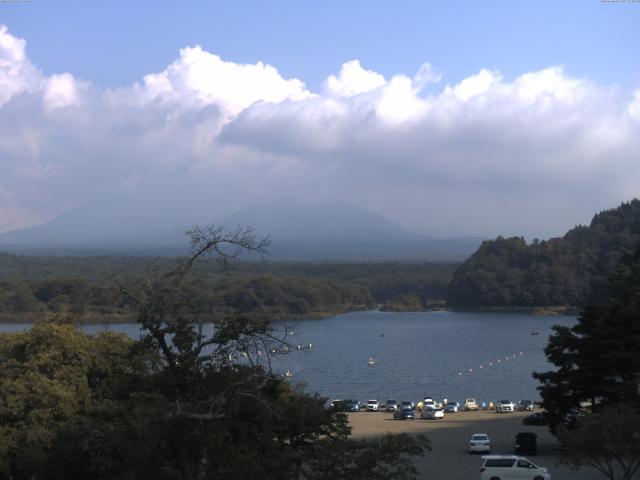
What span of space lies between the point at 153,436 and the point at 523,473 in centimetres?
815

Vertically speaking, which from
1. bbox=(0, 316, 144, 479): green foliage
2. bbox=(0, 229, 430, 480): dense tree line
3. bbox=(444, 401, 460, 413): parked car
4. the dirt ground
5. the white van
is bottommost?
bbox=(444, 401, 460, 413): parked car

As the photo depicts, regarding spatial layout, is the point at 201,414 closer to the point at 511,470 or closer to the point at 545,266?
the point at 511,470

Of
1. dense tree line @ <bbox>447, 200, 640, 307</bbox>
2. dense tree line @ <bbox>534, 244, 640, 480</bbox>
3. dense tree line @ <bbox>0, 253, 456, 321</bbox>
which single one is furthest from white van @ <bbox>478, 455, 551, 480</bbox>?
dense tree line @ <bbox>447, 200, 640, 307</bbox>

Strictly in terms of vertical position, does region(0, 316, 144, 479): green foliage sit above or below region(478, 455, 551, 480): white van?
above

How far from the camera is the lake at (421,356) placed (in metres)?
34.9

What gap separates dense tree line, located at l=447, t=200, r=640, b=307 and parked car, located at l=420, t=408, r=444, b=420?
54.7 m

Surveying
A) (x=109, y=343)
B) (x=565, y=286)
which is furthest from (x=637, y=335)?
(x=565, y=286)

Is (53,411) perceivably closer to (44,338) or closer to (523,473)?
(44,338)

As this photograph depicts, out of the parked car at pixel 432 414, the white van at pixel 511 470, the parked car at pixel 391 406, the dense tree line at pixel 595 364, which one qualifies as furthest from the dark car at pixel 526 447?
the parked car at pixel 391 406

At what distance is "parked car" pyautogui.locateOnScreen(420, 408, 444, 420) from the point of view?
25.2 metres

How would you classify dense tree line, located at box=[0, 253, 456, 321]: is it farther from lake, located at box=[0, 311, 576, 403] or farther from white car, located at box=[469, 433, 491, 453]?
white car, located at box=[469, 433, 491, 453]

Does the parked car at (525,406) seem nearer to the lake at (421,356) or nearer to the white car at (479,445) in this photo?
the lake at (421,356)

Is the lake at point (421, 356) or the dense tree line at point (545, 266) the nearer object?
the lake at point (421, 356)

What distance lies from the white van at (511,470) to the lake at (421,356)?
5434 millimetres
